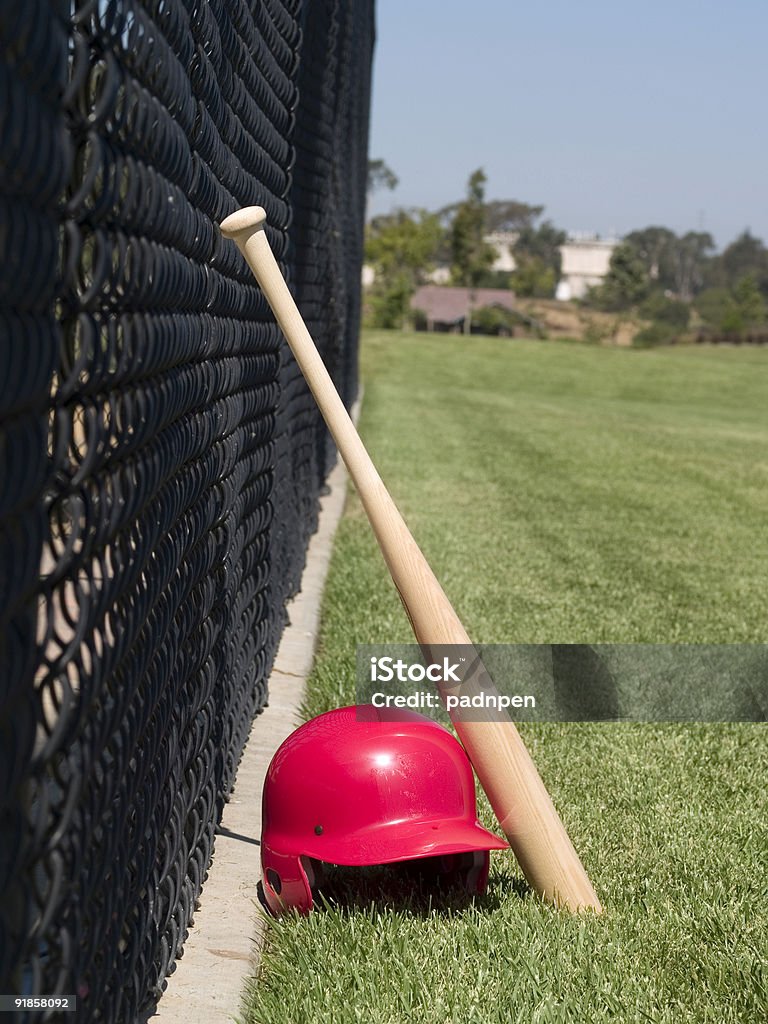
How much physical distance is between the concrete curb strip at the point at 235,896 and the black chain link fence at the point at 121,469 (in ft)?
0.22

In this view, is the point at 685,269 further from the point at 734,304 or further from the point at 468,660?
the point at 468,660

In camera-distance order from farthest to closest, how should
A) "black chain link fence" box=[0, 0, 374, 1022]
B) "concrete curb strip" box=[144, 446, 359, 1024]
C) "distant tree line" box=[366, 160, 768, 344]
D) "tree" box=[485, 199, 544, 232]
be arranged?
"tree" box=[485, 199, 544, 232] < "distant tree line" box=[366, 160, 768, 344] < "concrete curb strip" box=[144, 446, 359, 1024] < "black chain link fence" box=[0, 0, 374, 1022]

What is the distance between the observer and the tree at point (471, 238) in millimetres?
79312

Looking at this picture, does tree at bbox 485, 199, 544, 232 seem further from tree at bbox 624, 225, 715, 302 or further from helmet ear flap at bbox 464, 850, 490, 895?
helmet ear flap at bbox 464, 850, 490, 895

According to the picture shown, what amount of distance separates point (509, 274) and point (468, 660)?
418ft

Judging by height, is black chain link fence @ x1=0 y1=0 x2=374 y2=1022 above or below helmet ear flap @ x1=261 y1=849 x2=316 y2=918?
above

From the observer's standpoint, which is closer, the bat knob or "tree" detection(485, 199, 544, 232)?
the bat knob

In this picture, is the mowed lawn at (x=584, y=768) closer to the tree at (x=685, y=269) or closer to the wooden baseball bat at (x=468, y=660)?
the wooden baseball bat at (x=468, y=660)

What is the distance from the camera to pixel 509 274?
417 ft

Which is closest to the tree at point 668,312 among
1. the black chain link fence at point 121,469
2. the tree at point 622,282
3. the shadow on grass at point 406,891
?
the tree at point 622,282

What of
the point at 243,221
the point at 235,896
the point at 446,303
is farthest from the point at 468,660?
the point at 446,303

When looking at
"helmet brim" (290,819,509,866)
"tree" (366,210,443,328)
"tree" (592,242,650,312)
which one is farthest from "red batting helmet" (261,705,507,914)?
"tree" (592,242,650,312)

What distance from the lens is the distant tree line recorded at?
7425cm

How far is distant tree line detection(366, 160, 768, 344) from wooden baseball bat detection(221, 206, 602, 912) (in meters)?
62.9
